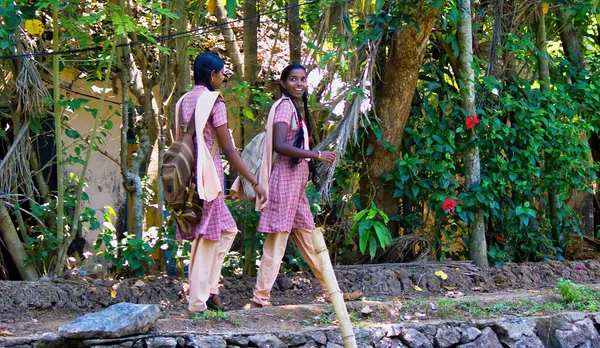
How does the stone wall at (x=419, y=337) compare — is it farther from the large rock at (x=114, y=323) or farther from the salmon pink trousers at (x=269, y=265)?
the salmon pink trousers at (x=269, y=265)

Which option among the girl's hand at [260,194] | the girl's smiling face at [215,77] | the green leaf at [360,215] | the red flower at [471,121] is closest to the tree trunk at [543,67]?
the red flower at [471,121]

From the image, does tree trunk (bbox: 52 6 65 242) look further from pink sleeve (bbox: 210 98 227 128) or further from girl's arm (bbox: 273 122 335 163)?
girl's arm (bbox: 273 122 335 163)

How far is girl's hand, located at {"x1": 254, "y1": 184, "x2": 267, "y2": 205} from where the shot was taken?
19.8 feet

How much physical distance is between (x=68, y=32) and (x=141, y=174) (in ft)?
6.14

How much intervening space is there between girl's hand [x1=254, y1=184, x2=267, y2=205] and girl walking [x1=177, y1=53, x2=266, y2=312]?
0.42 ft

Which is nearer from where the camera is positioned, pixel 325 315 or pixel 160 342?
pixel 160 342

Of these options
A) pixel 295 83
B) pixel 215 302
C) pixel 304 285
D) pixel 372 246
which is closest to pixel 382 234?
pixel 372 246

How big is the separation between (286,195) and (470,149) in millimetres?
2499

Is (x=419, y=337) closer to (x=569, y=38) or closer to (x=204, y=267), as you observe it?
(x=204, y=267)

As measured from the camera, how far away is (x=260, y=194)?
6.05 meters

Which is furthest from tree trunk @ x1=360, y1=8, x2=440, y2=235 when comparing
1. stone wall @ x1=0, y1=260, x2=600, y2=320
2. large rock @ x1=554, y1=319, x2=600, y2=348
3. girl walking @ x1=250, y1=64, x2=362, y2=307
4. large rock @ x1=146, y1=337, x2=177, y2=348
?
large rock @ x1=146, y1=337, x2=177, y2=348

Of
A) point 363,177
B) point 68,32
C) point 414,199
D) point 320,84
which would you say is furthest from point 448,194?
point 68,32

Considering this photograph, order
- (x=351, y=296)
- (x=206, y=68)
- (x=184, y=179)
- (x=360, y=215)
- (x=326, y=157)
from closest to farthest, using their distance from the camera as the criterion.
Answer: (x=184, y=179), (x=206, y=68), (x=326, y=157), (x=351, y=296), (x=360, y=215)

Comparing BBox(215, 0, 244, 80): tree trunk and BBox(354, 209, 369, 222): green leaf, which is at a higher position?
BBox(215, 0, 244, 80): tree trunk
